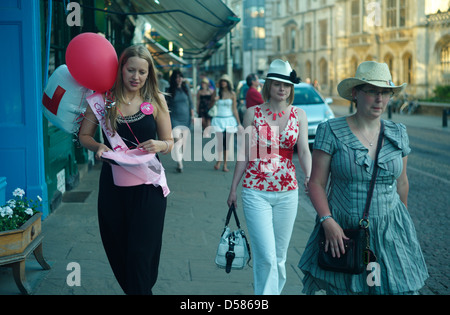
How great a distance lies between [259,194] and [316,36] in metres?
50.2

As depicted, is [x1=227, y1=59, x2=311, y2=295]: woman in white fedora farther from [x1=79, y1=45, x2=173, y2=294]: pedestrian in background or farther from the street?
the street

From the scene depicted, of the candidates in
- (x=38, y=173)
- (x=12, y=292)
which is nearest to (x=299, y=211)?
(x=38, y=173)

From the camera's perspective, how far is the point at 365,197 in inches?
120

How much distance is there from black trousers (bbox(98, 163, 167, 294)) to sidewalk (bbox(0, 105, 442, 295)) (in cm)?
82

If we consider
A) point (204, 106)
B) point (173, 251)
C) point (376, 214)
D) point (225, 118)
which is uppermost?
point (204, 106)

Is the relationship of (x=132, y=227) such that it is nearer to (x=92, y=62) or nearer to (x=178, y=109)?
(x=92, y=62)

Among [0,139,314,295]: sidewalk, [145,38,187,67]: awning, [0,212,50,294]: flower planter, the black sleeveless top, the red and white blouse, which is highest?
[145,38,187,67]: awning

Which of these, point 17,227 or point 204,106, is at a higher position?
point 204,106

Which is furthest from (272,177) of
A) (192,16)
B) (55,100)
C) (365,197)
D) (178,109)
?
(178,109)

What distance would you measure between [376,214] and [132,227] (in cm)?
155

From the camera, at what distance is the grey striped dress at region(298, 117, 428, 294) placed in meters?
2.98

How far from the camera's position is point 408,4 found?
125ft

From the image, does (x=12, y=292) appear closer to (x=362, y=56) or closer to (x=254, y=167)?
(x=254, y=167)

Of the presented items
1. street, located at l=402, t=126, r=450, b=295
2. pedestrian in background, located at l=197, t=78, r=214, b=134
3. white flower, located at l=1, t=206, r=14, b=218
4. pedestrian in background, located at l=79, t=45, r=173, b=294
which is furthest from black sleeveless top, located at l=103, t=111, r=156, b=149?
pedestrian in background, located at l=197, t=78, r=214, b=134
